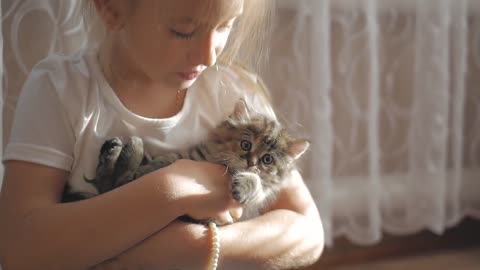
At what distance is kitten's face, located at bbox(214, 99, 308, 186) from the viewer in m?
0.86

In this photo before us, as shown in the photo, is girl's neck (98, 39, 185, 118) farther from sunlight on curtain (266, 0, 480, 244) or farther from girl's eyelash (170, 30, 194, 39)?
sunlight on curtain (266, 0, 480, 244)

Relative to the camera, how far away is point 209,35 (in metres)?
0.68

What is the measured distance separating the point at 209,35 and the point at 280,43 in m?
0.67

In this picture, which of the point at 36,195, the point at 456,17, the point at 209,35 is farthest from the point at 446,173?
the point at 36,195

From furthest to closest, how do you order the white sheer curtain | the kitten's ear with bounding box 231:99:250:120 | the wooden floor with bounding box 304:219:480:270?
1. the wooden floor with bounding box 304:219:480:270
2. the white sheer curtain
3. the kitten's ear with bounding box 231:99:250:120

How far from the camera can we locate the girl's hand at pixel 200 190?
703 millimetres

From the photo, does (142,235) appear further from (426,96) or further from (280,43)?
(426,96)

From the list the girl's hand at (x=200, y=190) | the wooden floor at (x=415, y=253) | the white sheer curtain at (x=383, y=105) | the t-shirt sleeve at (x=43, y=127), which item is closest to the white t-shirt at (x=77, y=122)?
the t-shirt sleeve at (x=43, y=127)

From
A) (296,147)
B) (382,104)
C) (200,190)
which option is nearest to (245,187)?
(200,190)

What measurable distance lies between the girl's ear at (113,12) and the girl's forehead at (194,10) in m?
0.07

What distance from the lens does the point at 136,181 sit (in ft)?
2.28

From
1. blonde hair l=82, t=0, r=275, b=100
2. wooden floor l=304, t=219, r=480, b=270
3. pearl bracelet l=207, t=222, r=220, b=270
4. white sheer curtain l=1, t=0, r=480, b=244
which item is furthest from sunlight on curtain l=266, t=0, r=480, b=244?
pearl bracelet l=207, t=222, r=220, b=270

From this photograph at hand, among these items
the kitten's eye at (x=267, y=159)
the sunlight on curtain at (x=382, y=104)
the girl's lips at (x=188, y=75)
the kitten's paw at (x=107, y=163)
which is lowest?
the sunlight on curtain at (x=382, y=104)

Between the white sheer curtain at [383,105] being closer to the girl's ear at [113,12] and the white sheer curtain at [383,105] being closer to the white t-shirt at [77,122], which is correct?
the white t-shirt at [77,122]
